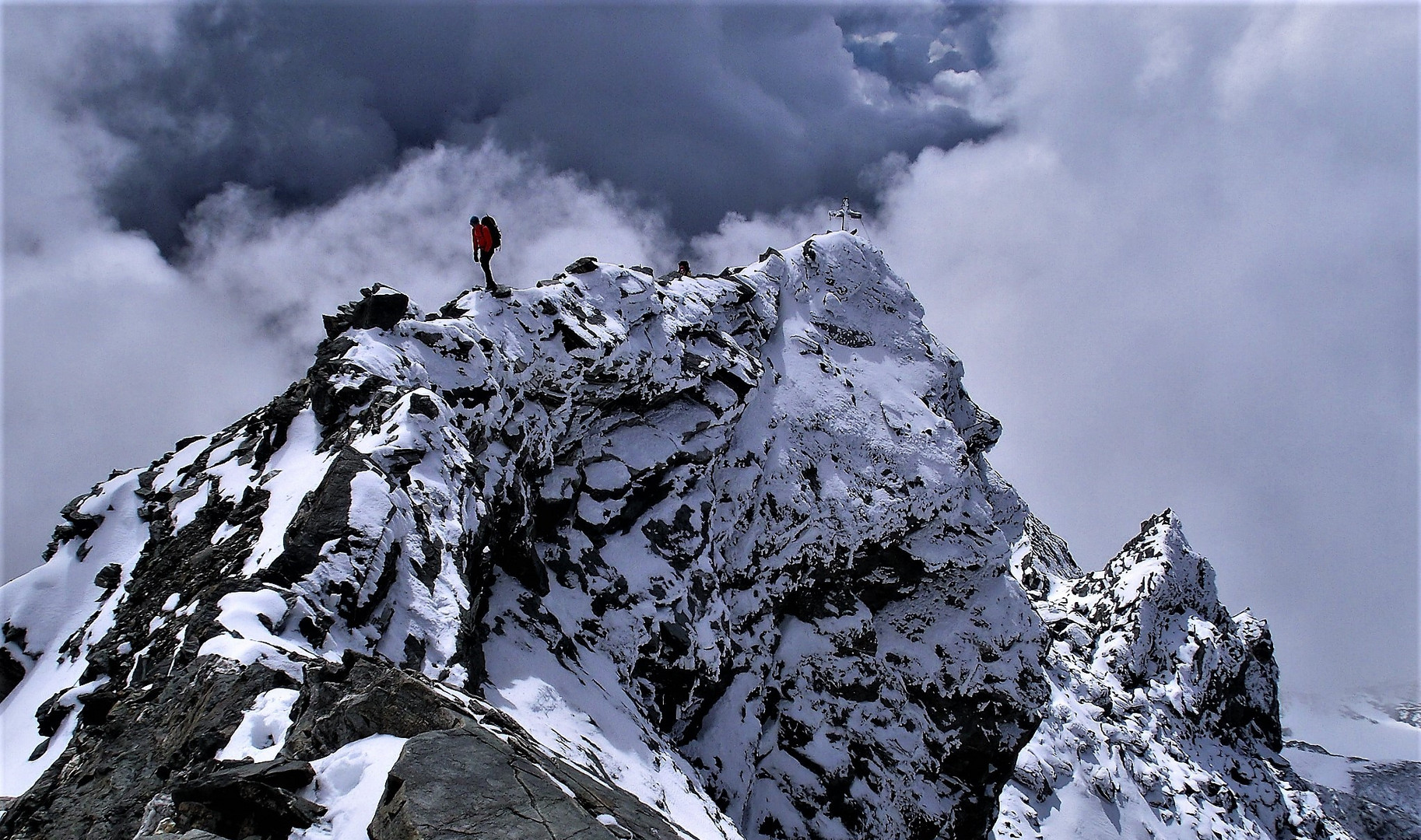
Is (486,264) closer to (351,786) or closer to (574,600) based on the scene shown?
(574,600)

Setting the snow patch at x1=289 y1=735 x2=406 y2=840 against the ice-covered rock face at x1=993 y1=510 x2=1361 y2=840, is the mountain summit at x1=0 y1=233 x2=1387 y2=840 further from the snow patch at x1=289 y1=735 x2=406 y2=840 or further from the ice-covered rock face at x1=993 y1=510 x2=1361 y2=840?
the ice-covered rock face at x1=993 y1=510 x2=1361 y2=840

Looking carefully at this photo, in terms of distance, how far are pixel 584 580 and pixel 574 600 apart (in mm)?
1277

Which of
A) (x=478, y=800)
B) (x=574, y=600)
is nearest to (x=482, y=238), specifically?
(x=574, y=600)

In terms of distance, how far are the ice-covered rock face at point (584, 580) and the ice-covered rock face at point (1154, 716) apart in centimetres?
2513

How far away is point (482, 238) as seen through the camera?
111ft

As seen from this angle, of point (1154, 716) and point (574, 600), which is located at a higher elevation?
point (1154, 716)

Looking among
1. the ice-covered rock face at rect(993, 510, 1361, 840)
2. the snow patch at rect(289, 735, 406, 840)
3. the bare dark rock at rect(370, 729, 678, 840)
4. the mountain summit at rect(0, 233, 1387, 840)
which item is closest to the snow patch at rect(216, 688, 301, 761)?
the mountain summit at rect(0, 233, 1387, 840)

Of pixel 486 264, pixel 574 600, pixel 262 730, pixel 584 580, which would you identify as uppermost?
pixel 486 264

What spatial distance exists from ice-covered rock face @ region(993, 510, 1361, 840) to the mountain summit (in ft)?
3.38

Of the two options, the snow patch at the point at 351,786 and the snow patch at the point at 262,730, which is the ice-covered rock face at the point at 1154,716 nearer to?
the snow patch at the point at 262,730

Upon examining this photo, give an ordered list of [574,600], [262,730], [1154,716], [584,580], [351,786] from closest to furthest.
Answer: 1. [351,786]
2. [262,730]
3. [574,600]
4. [584,580]
5. [1154,716]

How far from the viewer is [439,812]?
1000cm

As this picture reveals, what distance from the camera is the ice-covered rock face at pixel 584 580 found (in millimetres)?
14469

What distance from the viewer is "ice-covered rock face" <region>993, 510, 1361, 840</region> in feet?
240
